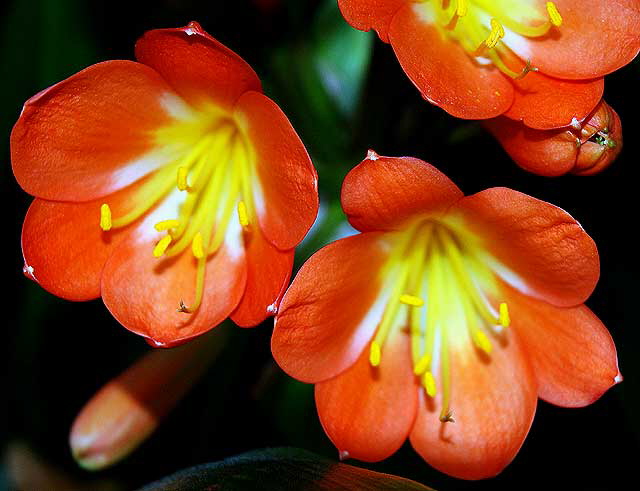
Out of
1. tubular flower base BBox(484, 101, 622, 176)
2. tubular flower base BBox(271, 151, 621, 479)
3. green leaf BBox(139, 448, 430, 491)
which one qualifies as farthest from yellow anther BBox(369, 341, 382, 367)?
tubular flower base BBox(484, 101, 622, 176)

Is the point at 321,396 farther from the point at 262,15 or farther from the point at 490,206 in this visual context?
the point at 262,15

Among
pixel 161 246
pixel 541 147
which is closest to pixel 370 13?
pixel 541 147

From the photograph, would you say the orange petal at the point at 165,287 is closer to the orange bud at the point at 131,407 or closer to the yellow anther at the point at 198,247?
the yellow anther at the point at 198,247

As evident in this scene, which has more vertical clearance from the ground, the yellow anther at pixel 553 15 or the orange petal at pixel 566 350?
the yellow anther at pixel 553 15

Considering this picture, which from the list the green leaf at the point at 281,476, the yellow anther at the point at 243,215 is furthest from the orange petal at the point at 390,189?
the green leaf at the point at 281,476

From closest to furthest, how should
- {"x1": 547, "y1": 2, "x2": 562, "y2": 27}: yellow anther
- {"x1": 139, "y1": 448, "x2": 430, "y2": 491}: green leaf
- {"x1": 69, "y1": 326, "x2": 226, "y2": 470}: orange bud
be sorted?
1. {"x1": 139, "y1": 448, "x2": 430, "y2": 491}: green leaf
2. {"x1": 547, "y1": 2, "x2": 562, "y2": 27}: yellow anther
3. {"x1": 69, "y1": 326, "x2": 226, "y2": 470}: orange bud

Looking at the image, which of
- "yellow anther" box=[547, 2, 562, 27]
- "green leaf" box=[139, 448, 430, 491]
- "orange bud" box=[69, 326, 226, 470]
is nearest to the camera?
"green leaf" box=[139, 448, 430, 491]

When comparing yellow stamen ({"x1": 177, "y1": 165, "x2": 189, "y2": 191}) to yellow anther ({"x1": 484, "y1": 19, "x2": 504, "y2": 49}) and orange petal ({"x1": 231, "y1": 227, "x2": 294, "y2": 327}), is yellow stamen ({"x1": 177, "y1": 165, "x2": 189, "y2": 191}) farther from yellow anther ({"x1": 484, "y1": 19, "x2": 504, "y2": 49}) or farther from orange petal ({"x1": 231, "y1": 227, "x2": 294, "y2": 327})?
yellow anther ({"x1": 484, "y1": 19, "x2": 504, "y2": 49})
